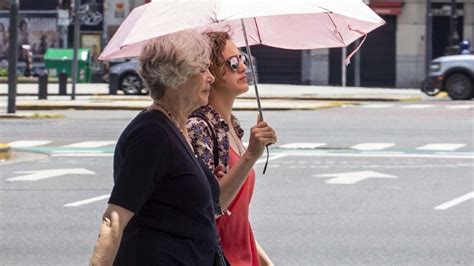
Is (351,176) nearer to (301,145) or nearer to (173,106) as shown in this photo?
(301,145)

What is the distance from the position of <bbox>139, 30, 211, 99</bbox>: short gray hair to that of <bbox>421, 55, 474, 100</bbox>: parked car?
1217 inches

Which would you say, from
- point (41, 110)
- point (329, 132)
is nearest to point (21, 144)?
point (329, 132)

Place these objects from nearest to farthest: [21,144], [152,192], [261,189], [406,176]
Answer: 1. [152,192]
2. [261,189]
3. [406,176]
4. [21,144]

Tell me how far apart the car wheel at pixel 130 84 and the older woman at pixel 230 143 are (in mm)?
35258

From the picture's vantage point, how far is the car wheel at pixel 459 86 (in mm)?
35062

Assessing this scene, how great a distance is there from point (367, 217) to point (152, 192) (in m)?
8.23

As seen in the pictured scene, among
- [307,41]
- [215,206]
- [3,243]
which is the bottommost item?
[3,243]

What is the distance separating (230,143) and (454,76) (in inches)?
1211

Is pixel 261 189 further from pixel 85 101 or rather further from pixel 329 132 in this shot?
pixel 85 101

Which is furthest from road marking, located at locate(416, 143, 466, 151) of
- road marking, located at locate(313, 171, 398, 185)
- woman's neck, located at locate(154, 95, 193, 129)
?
woman's neck, located at locate(154, 95, 193, 129)

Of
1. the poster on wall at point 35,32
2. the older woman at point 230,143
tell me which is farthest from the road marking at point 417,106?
the older woman at point 230,143

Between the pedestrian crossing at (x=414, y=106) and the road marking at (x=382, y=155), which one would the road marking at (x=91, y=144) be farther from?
the pedestrian crossing at (x=414, y=106)

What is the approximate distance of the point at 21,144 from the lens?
21672 millimetres

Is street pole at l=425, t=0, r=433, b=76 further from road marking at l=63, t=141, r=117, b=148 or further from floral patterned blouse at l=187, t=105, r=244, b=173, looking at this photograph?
floral patterned blouse at l=187, t=105, r=244, b=173
